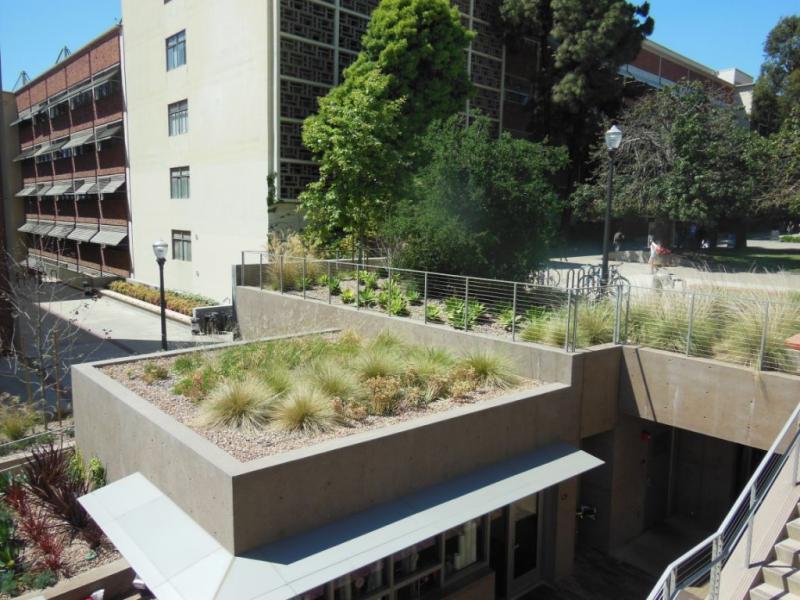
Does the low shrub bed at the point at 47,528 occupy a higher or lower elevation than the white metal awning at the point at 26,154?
lower

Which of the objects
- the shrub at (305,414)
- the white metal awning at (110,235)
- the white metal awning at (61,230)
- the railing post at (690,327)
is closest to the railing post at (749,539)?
the railing post at (690,327)

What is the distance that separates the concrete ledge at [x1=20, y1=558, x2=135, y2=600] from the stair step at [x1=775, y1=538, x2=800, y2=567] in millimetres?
7224

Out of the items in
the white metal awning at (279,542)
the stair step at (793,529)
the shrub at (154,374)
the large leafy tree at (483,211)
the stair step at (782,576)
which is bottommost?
the white metal awning at (279,542)

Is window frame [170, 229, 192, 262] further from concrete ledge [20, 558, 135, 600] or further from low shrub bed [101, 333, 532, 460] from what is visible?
concrete ledge [20, 558, 135, 600]

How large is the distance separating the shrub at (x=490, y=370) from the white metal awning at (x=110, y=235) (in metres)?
31.0

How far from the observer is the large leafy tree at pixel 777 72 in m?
39.5

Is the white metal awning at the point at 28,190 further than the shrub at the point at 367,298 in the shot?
Yes

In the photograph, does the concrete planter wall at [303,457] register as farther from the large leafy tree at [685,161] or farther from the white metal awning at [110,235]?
the white metal awning at [110,235]

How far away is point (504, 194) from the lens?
47.4 feet

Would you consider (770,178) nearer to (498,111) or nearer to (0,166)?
(498,111)

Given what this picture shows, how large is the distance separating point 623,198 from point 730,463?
16917 mm

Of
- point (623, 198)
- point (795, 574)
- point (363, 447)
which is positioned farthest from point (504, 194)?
point (623, 198)

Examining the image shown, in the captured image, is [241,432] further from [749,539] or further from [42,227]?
[42,227]

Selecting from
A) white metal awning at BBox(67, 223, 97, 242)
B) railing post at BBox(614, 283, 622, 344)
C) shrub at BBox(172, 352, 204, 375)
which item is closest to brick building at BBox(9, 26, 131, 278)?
white metal awning at BBox(67, 223, 97, 242)
